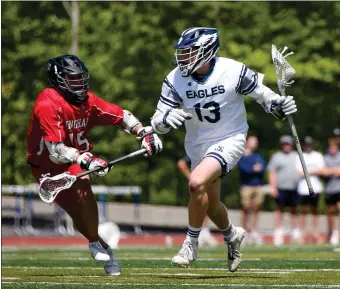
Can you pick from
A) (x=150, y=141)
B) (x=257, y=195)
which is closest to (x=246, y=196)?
(x=257, y=195)

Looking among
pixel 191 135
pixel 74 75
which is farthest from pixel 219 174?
pixel 74 75

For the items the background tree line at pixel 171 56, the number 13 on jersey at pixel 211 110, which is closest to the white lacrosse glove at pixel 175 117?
the number 13 on jersey at pixel 211 110

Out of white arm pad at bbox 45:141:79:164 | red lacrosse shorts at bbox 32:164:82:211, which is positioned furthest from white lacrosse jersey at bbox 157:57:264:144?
red lacrosse shorts at bbox 32:164:82:211

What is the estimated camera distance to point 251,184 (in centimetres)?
1995

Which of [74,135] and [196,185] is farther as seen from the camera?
[74,135]

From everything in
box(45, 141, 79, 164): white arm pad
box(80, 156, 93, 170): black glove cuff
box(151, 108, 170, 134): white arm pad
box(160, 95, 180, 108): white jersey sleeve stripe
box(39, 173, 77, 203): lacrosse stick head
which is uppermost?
box(160, 95, 180, 108): white jersey sleeve stripe

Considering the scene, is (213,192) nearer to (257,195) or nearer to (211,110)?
(211,110)

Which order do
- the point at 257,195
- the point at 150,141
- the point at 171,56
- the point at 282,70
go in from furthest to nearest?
the point at 171,56
the point at 257,195
the point at 282,70
the point at 150,141

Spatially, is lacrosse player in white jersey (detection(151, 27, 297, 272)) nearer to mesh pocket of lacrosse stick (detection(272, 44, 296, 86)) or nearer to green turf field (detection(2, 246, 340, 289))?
mesh pocket of lacrosse stick (detection(272, 44, 296, 86))

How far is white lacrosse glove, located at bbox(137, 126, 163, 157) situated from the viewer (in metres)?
10.2

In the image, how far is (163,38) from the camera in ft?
89.2

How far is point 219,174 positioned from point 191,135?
52 cm

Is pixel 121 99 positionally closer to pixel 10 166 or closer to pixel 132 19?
pixel 132 19

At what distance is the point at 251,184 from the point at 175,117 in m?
10.2
